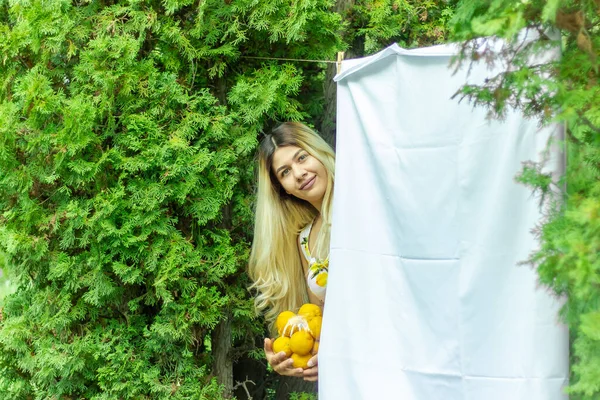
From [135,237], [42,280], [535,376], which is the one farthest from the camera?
[42,280]

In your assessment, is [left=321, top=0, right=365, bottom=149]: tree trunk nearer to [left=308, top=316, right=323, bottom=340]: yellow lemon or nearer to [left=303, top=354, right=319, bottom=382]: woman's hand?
[left=308, top=316, right=323, bottom=340]: yellow lemon

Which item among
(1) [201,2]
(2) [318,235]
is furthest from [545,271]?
(1) [201,2]

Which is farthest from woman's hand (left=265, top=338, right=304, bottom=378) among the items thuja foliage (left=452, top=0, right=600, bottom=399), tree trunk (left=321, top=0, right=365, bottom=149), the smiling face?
thuja foliage (left=452, top=0, right=600, bottom=399)

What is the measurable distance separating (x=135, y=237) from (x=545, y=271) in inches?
78.2

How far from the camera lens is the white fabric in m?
2.35

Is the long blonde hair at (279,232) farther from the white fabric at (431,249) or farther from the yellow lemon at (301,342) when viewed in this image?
the white fabric at (431,249)

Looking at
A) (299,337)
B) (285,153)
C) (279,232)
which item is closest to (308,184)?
(285,153)

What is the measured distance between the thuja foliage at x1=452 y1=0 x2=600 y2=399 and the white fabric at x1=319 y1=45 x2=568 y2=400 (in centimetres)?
28

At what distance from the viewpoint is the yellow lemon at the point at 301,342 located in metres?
3.21

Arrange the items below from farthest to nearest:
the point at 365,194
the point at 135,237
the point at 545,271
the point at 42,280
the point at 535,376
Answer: the point at 42,280 < the point at 135,237 < the point at 365,194 < the point at 535,376 < the point at 545,271

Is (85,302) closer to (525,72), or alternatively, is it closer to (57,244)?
(57,244)

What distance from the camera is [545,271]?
1.75 m

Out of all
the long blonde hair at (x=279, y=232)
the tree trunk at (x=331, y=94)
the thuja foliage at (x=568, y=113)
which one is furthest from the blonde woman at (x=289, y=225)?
the thuja foliage at (x=568, y=113)

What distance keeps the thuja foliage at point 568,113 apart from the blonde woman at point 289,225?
1.45 m
